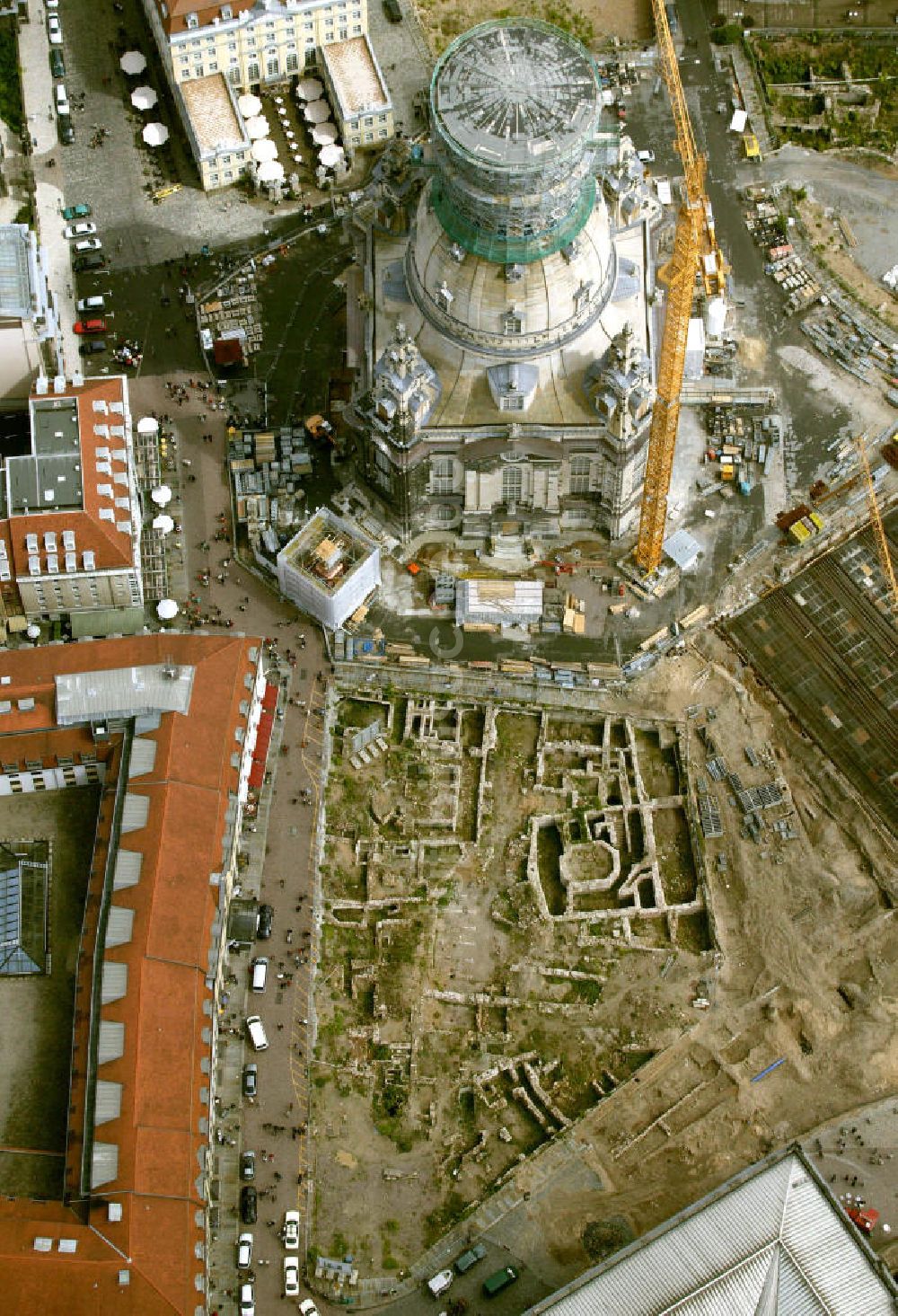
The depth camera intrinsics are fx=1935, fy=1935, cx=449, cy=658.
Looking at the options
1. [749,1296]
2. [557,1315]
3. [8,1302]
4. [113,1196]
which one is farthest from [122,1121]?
[749,1296]

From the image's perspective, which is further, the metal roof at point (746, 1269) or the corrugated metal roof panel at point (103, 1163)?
the corrugated metal roof panel at point (103, 1163)

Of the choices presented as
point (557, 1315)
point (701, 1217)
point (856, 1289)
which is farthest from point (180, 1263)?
point (856, 1289)

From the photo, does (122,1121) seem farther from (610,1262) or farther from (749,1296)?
(749,1296)

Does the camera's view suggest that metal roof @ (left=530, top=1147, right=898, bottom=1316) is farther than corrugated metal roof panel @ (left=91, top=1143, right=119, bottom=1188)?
No

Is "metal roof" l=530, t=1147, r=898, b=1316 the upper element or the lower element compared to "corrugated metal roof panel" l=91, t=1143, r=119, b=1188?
lower

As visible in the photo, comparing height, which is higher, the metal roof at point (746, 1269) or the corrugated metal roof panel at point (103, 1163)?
the corrugated metal roof panel at point (103, 1163)

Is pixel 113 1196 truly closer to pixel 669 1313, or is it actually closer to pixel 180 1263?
pixel 180 1263
